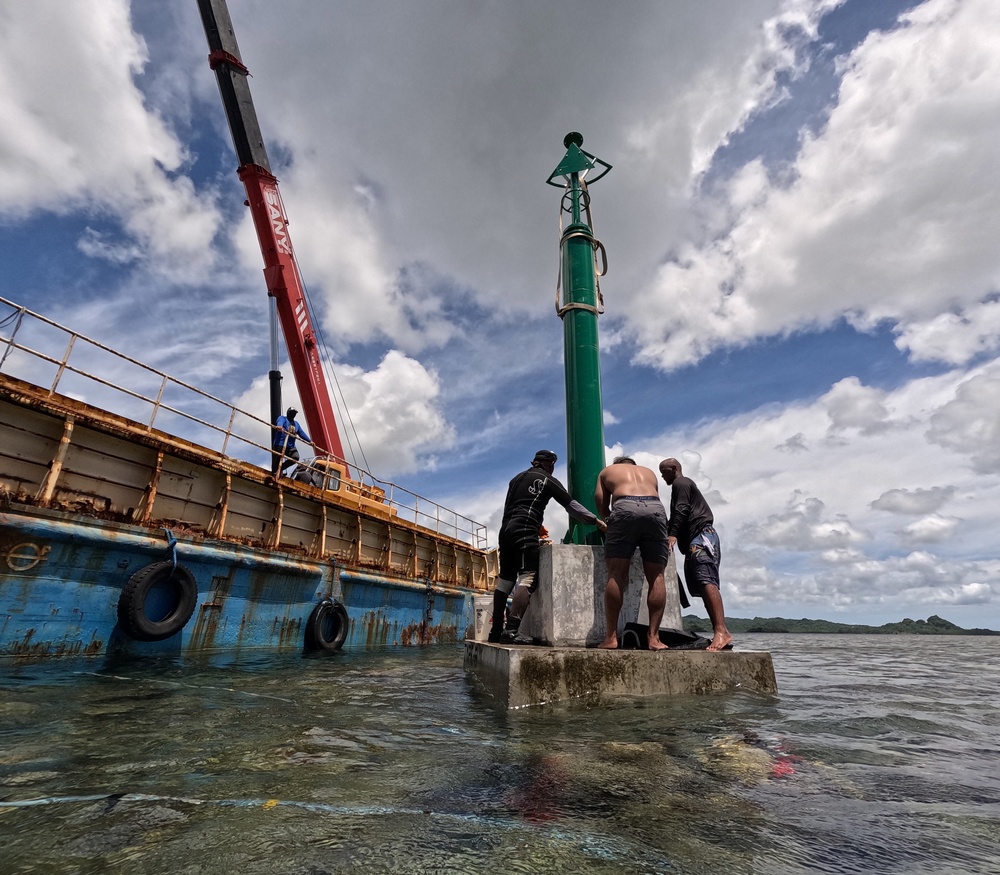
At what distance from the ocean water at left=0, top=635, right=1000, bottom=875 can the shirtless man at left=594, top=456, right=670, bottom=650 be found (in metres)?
0.71

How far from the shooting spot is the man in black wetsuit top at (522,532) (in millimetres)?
4773

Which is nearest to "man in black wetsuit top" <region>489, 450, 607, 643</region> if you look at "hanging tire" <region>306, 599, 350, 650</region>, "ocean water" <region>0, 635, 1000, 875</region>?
"ocean water" <region>0, 635, 1000, 875</region>

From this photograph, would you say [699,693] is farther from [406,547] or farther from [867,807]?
[406,547]

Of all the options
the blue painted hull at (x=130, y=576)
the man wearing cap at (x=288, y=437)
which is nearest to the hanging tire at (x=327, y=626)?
the blue painted hull at (x=130, y=576)

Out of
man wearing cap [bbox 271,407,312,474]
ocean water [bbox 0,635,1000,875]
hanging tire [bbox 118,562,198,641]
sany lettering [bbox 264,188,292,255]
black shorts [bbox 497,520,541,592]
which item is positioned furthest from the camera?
sany lettering [bbox 264,188,292,255]

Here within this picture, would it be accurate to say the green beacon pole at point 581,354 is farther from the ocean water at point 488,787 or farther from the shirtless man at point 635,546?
the ocean water at point 488,787

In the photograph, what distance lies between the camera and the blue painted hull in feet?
18.8

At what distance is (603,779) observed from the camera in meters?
1.99

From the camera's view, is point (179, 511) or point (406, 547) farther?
point (406, 547)

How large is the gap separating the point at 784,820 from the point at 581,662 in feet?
7.15

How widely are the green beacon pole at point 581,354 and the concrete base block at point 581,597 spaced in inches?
19.0

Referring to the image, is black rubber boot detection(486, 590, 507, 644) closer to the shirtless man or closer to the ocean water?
the shirtless man

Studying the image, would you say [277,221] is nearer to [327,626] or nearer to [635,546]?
[327,626]

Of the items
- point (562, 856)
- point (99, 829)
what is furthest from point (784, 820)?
point (99, 829)
